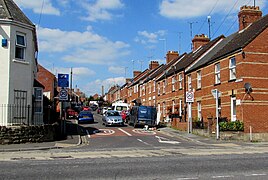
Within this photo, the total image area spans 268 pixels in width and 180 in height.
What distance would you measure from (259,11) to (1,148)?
25059 mm

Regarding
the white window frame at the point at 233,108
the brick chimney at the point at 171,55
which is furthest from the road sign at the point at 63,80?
the brick chimney at the point at 171,55

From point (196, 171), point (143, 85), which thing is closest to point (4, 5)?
point (196, 171)

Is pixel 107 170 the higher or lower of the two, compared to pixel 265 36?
lower

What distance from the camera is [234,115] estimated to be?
86.3ft

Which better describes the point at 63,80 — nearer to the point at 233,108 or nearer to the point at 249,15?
the point at 233,108

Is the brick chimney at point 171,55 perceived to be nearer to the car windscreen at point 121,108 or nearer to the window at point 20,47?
the car windscreen at point 121,108

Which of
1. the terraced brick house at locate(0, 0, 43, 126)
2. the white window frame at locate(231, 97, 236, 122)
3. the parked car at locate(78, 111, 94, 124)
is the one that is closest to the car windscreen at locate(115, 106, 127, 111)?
the parked car at locate(78, 111, 94, 124)

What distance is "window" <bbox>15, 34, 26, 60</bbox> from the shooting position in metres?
21.7

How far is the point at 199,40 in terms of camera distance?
4453 cm

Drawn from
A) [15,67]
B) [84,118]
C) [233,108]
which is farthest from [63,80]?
[84,118]

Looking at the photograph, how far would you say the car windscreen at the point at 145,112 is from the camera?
35031 millimetres

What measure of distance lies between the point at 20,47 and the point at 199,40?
27.7 m

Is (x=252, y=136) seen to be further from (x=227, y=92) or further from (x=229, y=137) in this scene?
(x=227, y=92)

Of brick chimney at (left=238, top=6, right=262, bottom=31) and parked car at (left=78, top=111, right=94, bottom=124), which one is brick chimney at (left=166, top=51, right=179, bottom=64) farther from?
brick chimney at (left=238, top=6, right=262, bottom=31)
